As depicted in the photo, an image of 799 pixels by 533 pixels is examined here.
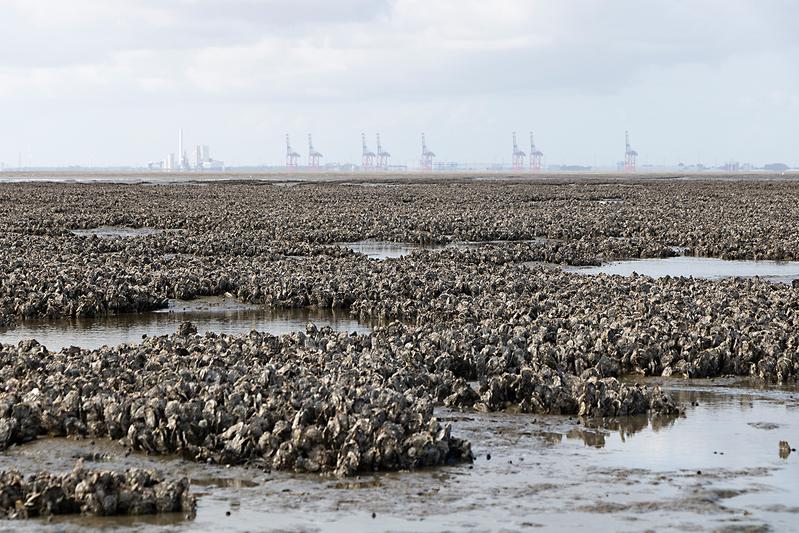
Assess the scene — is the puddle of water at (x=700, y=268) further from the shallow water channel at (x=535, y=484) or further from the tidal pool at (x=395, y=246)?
the shallow water channel at (x=535, y=484)

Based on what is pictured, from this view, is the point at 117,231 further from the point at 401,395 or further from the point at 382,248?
the point at 401,395

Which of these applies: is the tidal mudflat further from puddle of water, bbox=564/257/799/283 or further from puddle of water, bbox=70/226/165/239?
puddle of water, bbox=70/226/165/239

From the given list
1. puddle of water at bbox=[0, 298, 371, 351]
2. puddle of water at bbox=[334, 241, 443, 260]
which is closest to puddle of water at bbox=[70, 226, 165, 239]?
puddle of water at bbox=[334, 241, 443, 260]

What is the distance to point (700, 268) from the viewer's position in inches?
994

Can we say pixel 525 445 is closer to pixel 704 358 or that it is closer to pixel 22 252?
pixel 704 358

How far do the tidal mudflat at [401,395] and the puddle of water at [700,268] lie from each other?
3425 mm

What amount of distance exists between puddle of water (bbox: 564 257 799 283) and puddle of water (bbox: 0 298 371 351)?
Result: 745cm

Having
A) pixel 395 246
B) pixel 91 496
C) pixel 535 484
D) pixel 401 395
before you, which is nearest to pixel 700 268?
pixel 395 246

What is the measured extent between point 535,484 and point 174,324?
30.7 ft

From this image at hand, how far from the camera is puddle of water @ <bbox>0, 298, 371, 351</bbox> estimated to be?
1541cm

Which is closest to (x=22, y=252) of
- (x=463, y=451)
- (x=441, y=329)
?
(x=441, y=329)

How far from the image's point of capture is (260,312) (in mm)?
17906

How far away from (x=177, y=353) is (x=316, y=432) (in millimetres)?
3790

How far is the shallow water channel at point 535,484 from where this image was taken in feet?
24.7
